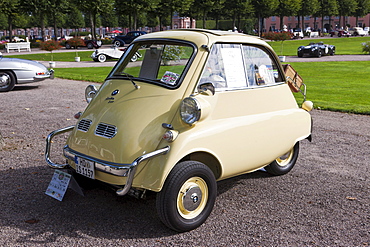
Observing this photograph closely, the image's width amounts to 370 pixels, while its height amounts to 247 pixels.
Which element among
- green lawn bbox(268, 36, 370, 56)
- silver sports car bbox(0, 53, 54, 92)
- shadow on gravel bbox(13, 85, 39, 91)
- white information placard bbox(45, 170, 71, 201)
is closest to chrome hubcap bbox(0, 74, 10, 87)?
silver sports car bbox(0, 53, 54, 92)

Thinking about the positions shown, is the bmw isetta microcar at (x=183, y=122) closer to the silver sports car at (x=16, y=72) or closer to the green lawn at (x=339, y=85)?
the green lawn at (x=339, y=85)

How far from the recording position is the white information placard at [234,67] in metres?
4.57

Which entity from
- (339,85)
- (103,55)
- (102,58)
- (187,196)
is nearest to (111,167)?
(187,196)

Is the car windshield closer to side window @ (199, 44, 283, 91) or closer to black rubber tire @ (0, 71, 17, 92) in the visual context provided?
side window @ (199, 44, 283, 91)

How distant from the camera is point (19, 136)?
7.79m

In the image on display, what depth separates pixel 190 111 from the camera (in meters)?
4.01

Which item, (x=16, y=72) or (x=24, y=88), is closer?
(x=16, y=72)

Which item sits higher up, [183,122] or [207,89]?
[207,89]

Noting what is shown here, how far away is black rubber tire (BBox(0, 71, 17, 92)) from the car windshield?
9628mm

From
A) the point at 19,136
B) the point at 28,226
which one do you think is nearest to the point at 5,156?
the point at 19,136

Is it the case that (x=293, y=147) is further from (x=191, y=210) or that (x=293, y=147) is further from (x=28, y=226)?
(x=28, y=226)

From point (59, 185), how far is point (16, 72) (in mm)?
10097

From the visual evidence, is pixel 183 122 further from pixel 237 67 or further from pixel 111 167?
pixel 237 67

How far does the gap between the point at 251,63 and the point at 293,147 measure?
1573mm
